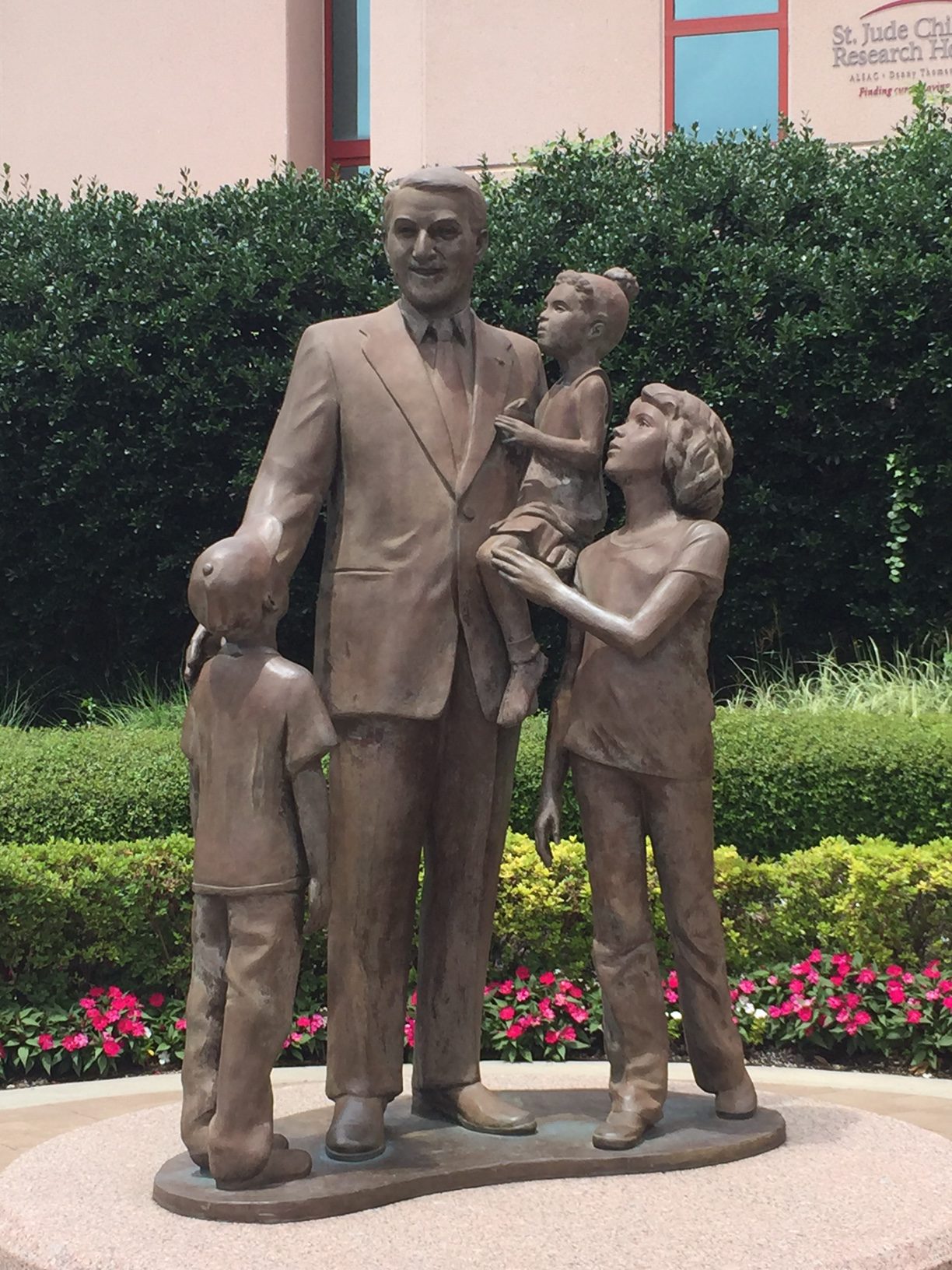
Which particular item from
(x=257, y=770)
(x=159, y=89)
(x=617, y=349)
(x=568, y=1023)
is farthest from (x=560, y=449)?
(x=159, y=89)

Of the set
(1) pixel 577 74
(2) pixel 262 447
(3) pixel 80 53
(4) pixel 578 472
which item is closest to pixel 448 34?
(1) pixel 577 74

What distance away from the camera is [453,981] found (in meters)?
4.43

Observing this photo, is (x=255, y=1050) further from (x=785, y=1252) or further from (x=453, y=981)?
(x=785, y=1252)

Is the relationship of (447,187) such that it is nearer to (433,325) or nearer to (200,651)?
(433,325)

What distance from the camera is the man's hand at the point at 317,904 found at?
12.6ft

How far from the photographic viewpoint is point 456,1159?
4.04 m

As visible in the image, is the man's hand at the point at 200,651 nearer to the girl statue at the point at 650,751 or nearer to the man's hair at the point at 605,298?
the girl statue at the point at 650,751

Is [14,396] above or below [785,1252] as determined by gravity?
above

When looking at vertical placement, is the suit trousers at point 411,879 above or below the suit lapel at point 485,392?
below

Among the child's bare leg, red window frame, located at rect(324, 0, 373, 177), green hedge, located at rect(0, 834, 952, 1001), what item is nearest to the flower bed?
green hedge, located at rect(0, 834, 952, 1001)

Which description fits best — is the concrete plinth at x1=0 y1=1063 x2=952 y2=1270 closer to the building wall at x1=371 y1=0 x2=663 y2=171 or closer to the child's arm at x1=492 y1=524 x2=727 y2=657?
the child's arm at x1=492 y1=524 x2=727 y2=657

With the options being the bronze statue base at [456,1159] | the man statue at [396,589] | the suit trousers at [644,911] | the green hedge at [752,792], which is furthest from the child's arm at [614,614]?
the green hedge at [752,792]

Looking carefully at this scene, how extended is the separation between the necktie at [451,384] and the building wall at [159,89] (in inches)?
408

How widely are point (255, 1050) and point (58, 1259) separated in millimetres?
627
